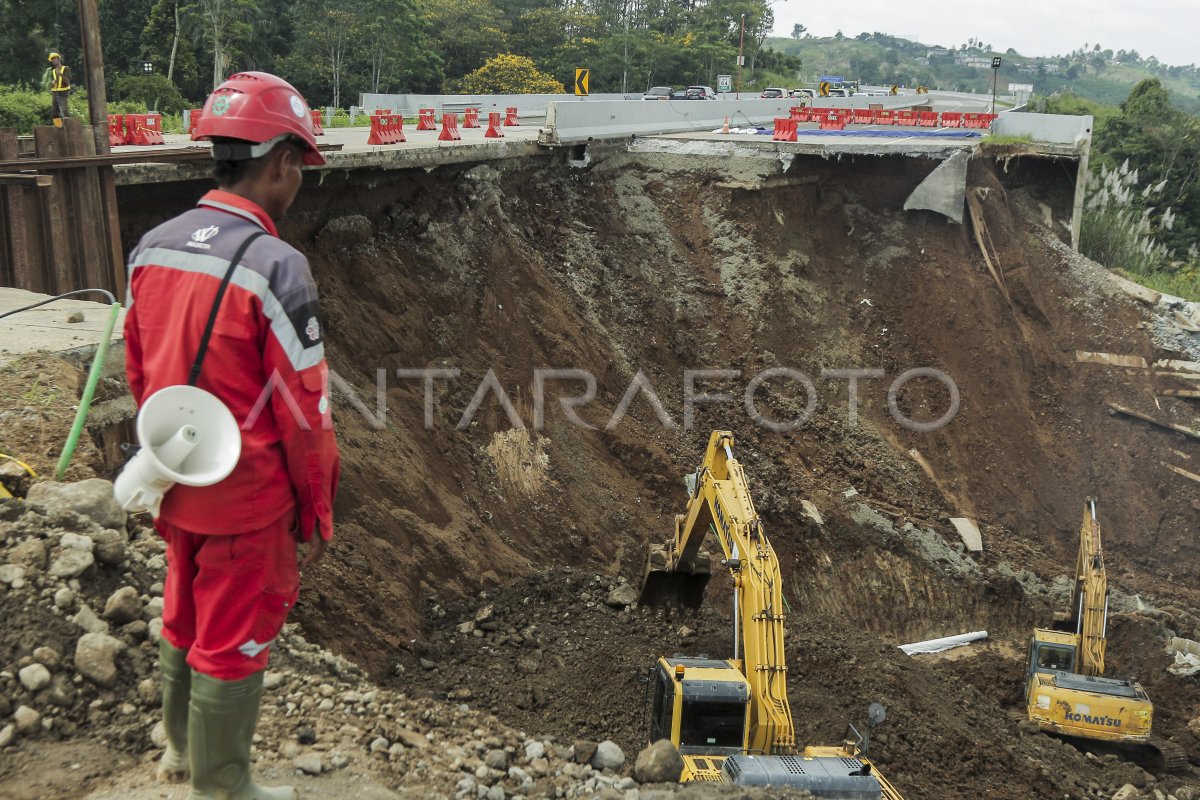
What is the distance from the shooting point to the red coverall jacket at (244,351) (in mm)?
3387

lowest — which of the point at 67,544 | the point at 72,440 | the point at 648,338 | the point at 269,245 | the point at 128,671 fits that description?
the point at 648,338

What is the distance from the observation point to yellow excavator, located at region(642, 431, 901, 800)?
7039 millimetres

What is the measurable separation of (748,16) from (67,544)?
7128 cm

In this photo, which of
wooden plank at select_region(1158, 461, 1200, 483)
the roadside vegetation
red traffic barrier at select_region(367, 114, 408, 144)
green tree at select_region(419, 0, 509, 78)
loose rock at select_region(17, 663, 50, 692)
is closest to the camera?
loose rock at select_region(17, 663, 50, 692)

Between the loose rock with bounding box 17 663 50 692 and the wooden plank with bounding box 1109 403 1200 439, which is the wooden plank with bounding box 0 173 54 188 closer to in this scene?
the loose rock with bounding box 17 663 50 692

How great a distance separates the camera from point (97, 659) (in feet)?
14.7

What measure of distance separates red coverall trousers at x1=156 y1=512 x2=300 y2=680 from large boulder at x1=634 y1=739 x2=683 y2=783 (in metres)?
2.91

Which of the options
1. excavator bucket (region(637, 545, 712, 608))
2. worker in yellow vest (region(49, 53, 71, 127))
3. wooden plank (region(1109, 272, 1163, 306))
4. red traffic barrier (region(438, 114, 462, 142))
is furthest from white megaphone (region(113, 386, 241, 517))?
wooden plank (region(1109, 272, 1163, 306))

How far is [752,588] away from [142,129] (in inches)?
481

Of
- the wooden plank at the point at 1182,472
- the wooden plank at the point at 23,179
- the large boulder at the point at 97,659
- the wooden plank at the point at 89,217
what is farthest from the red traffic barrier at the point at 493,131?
the large boulder at the point at 97,659

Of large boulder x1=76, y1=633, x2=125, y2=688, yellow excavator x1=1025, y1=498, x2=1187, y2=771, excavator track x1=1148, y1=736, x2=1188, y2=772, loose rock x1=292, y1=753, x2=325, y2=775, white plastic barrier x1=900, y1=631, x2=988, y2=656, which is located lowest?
excavator track x1=1148, y1=736, x2=1188, y2=772

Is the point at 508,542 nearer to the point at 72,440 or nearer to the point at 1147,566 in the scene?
the point at 72,440

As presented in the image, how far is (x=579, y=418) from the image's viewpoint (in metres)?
16.0

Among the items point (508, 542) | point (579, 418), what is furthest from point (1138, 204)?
point (508, 542)
